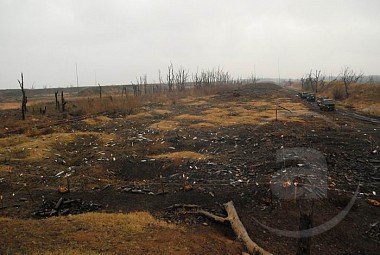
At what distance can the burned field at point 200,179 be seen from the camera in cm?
518

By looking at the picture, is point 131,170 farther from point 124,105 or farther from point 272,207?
point 124,105

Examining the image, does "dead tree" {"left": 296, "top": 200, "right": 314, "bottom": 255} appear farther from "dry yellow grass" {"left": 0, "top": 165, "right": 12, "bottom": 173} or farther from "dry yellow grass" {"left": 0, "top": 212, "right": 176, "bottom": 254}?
"dry yellow grass" {"left": 0, "top": 165, "right": 12, "bottom": 173}

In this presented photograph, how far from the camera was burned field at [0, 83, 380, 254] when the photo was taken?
518cm

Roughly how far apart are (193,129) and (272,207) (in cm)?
871

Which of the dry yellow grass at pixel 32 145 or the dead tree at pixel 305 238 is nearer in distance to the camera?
the dead tree at pixel 305 238

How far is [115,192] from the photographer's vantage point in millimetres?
6711

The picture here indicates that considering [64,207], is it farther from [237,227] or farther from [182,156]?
[182,156]

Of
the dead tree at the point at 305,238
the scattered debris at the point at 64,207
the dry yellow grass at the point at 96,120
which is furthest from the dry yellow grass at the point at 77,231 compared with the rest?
the dry yellow grass at the point at 96,120

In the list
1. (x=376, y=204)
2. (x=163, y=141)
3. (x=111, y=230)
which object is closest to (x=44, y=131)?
(x=163, y=141)

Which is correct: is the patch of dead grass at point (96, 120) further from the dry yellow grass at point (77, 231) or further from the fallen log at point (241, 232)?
the fallen log at point (241, 232)

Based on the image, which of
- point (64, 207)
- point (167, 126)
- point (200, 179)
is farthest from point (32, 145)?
point (200, 179)

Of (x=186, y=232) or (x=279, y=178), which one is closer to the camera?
(x=186, y=232)

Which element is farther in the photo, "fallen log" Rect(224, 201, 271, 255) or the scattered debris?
the scattered debris

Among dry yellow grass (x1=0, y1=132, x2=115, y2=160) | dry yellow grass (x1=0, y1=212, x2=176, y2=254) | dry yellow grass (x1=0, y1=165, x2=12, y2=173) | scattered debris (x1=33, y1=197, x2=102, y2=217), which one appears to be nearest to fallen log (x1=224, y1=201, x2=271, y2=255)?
dry yellow grass (x1=0, y1=212, x2=176, y2=254)
